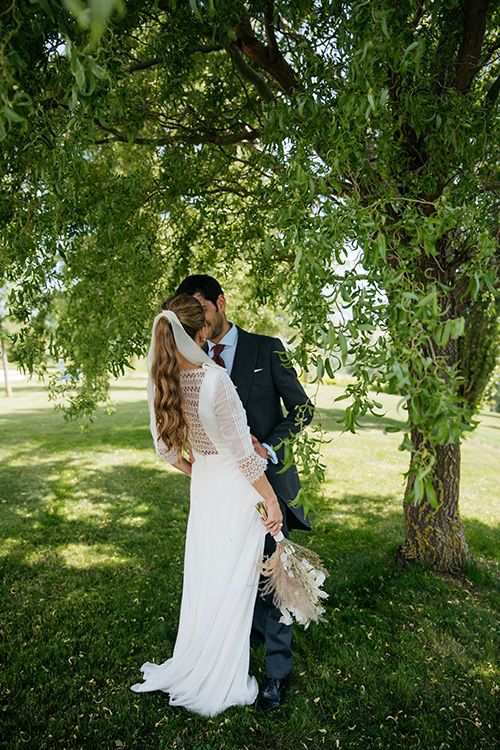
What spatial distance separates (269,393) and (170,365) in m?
0.94

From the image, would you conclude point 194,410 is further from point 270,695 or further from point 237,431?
point 270,695

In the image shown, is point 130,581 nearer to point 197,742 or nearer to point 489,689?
point 197,742

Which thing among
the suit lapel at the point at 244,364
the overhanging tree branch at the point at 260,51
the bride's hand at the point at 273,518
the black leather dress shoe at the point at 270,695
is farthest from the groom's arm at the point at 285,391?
the overhanging tree branch at the point at 260,51

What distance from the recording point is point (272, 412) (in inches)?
149

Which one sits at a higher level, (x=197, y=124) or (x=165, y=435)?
(x=197, y=124)

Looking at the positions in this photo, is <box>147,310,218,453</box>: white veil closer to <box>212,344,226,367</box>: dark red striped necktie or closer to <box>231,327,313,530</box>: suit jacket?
<box>231,327,313,530</box>: suit jacket

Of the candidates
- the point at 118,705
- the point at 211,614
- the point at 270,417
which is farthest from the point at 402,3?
the point at 118,705

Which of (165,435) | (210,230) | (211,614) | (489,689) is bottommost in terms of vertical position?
(489,689)

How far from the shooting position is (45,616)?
4621mm

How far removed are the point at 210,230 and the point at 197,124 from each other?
1022mm

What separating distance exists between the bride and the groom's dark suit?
241mm

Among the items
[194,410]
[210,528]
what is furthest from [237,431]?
[210,528]

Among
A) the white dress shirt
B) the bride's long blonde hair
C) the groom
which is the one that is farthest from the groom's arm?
the bride's long blonde hair

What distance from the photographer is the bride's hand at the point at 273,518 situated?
10.8 ft
